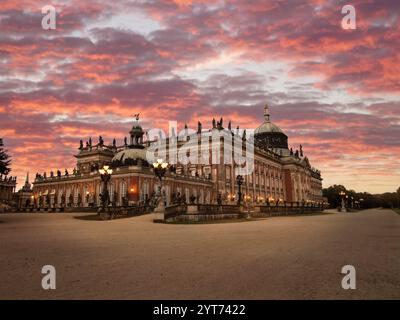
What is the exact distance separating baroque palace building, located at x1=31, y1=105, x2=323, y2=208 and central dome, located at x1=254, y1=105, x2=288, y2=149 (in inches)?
364

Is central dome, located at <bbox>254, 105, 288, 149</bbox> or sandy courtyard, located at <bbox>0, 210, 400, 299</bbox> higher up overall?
central dome, located at <bbox>254, 105, 288, 149</bbox>

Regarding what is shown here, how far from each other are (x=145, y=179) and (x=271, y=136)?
71506 millimetres

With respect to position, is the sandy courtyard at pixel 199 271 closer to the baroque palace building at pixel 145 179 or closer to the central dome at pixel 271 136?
the baroque palace building at pixel 145 179

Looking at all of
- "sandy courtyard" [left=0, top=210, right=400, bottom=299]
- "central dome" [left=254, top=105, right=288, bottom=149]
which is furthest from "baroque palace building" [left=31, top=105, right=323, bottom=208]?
"sandy courtyard" [left=0, top=210, right=400, bottom=299]

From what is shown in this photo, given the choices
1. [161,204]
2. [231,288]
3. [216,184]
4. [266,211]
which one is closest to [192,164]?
[216,184]

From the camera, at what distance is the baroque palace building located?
61750mm

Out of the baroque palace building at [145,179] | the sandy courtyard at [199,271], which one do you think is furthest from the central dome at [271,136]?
the sandy courtyard at [199,271]

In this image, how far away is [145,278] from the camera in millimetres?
7590

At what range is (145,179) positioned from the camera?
61.7 meters

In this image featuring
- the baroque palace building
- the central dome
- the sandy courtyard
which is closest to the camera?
the sandy courtyard

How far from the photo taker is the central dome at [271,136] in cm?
12009

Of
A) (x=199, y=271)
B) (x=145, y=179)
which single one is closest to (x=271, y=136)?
(x=145, y=179)

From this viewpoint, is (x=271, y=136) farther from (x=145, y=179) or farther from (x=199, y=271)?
(x=199, y=271)

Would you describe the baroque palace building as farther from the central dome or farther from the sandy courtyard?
the sandy courtyard
